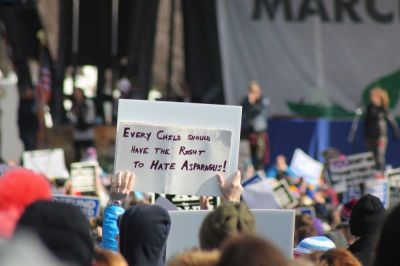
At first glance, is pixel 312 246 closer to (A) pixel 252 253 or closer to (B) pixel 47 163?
(A) pixel 252 253

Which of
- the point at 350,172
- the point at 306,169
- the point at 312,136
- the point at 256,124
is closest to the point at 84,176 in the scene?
the point at 306,169

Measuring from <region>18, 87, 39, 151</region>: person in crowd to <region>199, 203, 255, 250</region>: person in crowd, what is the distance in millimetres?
19170

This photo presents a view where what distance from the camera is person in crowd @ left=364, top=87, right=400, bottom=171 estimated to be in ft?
69.5

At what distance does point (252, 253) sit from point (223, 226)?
1187 millimetres

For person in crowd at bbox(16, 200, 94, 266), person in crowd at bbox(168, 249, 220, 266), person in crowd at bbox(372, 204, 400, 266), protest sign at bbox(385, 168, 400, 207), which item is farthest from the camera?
protest sign at bbox(385, 168, 400, 207)

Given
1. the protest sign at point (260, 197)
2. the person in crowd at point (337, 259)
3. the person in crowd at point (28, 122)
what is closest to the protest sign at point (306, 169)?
the protest sign at point (260, 197)

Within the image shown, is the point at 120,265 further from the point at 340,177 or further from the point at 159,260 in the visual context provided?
the point at 340,177

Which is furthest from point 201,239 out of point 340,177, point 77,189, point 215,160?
point 340,177

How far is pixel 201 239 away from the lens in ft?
15.6

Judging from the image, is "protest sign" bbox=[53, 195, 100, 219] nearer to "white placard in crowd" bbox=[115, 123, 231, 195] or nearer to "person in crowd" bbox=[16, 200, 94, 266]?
"white placard in crowd" bbox=[115, 123, 231, 195]

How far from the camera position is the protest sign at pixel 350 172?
1619 centimetres

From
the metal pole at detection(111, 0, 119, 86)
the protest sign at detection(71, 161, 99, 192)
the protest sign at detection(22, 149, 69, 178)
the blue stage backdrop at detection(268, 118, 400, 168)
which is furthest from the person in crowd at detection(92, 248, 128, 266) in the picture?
the metal pole at detection(111, 0, 119, 86)

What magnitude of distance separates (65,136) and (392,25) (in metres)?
6.61

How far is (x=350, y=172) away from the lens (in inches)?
647
